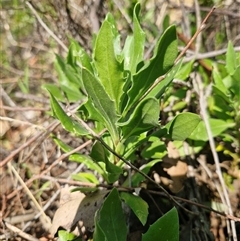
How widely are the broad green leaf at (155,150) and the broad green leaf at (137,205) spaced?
21 cm

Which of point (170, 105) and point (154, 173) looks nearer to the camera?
point (154, 173)

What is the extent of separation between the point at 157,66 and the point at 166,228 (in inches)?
22.1

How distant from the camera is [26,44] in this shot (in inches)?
125

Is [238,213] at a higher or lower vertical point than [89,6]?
lower

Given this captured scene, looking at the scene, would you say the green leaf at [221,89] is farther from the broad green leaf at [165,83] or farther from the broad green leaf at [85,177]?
the broad green leaf at [85,177]

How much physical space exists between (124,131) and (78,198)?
42cm

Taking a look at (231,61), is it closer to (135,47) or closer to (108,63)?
(135,47)

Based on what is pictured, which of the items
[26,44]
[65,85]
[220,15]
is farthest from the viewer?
[26,44]

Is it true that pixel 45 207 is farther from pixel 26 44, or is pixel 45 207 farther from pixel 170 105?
pixel 26 44

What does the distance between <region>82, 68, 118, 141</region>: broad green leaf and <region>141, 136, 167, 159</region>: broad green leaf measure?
21cm

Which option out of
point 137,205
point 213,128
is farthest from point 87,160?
point 213,128

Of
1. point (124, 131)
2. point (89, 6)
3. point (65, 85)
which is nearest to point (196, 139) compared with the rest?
point (124, 131)

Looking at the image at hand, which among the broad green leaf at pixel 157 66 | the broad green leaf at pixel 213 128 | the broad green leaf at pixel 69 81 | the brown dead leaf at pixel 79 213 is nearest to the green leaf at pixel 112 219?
the brown dead leaf at pixel 79 213

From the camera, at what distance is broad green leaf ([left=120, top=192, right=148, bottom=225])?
1.33 m
